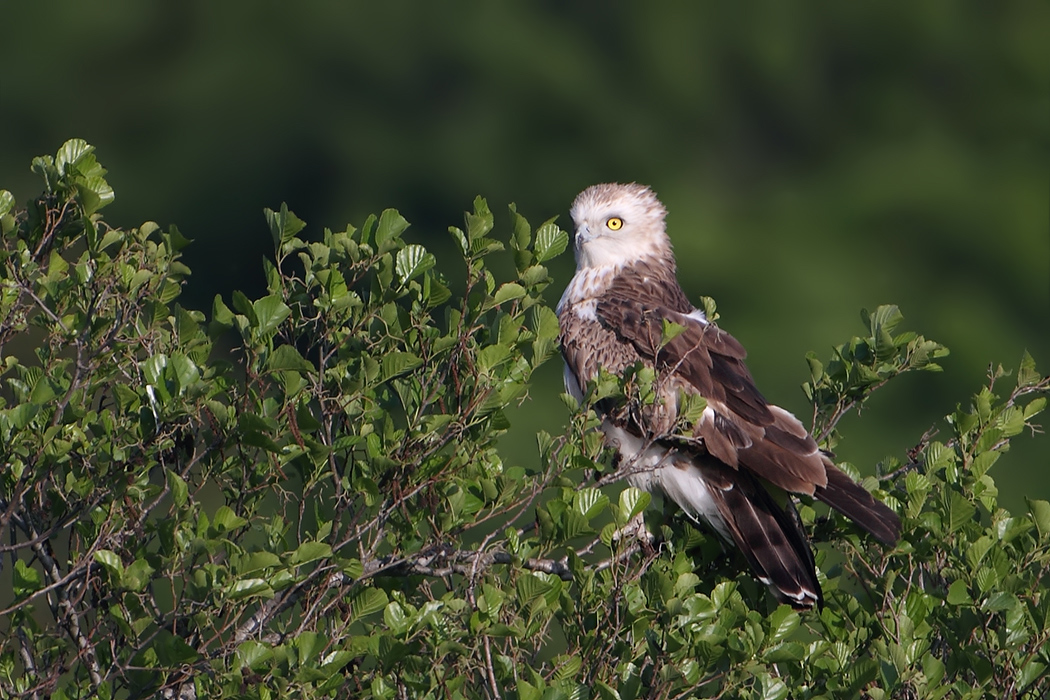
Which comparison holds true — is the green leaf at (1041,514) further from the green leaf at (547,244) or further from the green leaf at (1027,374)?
the green leaf at (547,244)

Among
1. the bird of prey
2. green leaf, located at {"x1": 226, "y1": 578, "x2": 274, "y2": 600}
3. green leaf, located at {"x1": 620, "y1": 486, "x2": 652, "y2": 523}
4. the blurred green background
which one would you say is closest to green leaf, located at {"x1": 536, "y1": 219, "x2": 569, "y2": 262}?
the bird of prey

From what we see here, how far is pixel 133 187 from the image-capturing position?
18250 mm

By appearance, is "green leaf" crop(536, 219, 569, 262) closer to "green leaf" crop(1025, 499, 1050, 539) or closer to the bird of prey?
the bird of prey

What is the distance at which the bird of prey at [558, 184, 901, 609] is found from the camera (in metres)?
3.71

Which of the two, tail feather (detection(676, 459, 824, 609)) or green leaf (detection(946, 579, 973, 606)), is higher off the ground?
green leaf (detection(946, 579, 973, 606))

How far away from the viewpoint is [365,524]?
118 inches

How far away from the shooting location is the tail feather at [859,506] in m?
3.47

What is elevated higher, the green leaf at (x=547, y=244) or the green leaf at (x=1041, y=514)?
the green leaf at (x=547, y=244)

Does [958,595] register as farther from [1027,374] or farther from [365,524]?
[365,524]

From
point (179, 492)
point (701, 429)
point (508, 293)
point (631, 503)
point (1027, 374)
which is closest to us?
point (179, 492)

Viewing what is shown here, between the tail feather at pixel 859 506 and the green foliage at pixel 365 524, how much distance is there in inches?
2.2

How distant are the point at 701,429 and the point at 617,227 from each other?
4.87 ft

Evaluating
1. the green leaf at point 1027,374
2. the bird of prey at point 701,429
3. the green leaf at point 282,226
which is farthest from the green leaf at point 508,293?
the green leaf at point 1027,374

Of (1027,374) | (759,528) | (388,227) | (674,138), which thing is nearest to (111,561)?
(388,227)
